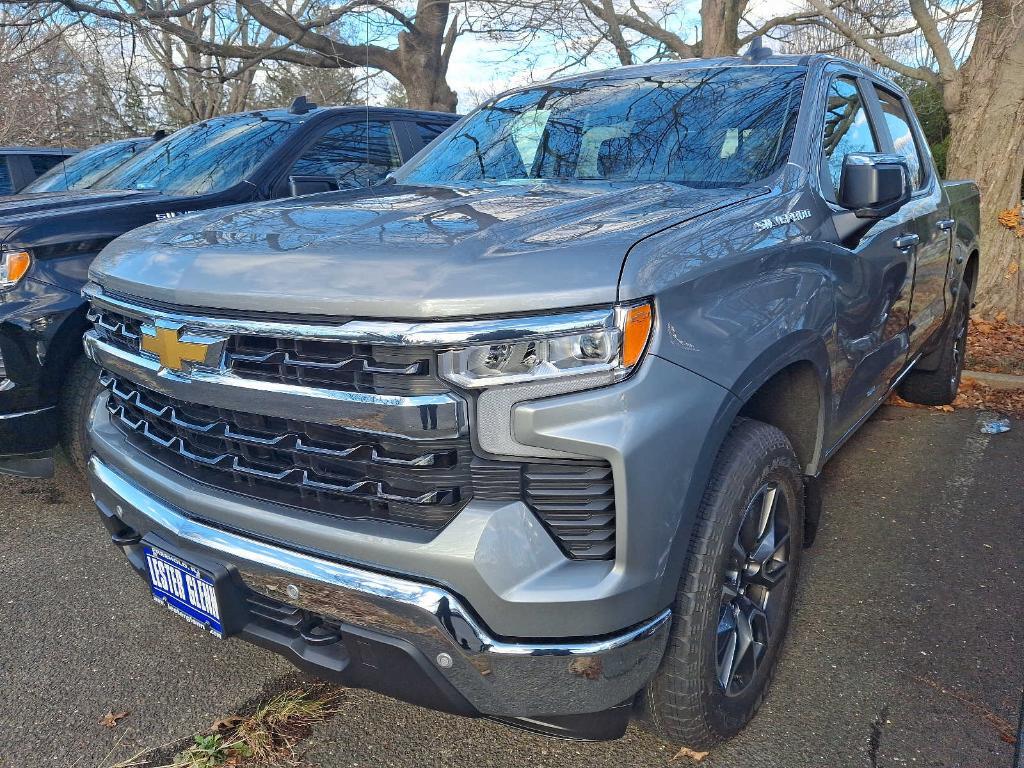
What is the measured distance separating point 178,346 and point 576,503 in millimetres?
1018

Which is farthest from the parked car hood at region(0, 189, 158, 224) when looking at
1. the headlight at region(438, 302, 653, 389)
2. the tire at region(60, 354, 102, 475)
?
the headlight at region(438, 302, 653, 389)

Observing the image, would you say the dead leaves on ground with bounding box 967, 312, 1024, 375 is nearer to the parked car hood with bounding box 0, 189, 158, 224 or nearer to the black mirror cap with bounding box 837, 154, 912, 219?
the black mirror cap with bounding box 837, 154, 912, 219

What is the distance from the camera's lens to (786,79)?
296 cm

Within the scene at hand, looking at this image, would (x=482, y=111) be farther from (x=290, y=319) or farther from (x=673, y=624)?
(x=673, y=624)

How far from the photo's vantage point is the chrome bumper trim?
1.63 metres

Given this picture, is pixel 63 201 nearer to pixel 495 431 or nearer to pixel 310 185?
pixel 310 185

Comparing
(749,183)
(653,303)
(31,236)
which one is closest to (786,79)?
(749,183)

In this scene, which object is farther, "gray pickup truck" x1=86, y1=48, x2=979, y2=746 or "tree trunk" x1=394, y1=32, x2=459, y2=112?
"tree trunk" x1=394, y1=32, x2=459, y2=112

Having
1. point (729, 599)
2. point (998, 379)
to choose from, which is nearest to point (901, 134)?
point (998, 379)

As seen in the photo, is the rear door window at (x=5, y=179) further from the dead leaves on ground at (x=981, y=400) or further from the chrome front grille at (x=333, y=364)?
the dead leaves on ground at (x=981, y=400)

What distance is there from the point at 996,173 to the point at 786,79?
519 centimetres

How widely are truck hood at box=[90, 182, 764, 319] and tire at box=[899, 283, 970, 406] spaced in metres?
3.11

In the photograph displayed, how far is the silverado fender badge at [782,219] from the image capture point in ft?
7.10

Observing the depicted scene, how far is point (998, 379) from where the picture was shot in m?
5.64
